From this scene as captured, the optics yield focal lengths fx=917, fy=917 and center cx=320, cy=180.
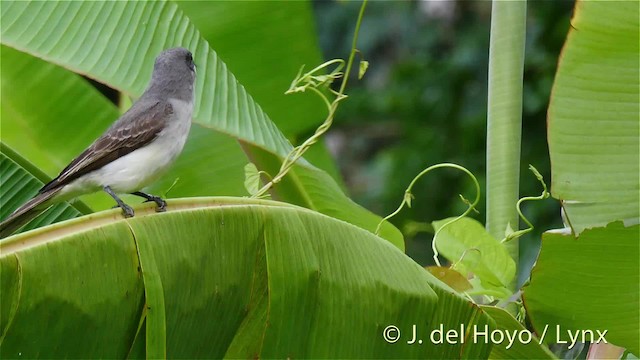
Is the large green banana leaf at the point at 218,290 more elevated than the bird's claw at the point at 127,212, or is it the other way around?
the bird's claw at the point at 127,212

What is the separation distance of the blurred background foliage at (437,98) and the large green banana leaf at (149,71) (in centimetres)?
301

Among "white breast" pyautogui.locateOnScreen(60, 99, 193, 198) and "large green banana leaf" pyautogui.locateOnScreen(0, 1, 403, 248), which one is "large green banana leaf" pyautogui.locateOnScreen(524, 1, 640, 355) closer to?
"large green banana leaf" pyautogui.locateOnScreen(0, 1, 403, 248)

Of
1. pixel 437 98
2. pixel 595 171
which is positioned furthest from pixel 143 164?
pixel 437 98

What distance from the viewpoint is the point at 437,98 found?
6793mm

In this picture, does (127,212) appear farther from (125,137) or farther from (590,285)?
(590,285)

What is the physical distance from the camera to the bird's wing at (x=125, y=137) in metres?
2.31

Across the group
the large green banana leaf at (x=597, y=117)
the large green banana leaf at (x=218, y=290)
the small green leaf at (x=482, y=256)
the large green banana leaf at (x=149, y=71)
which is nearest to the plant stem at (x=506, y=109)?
the small green leaf at (x=482, y=256)

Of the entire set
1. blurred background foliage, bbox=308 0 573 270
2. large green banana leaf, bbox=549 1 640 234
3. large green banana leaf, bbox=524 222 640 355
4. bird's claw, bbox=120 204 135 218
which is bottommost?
blurred background foliage, bbox=308 0 573 270

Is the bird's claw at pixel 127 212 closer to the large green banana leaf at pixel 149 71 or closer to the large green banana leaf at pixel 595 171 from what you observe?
the large green banana leaf at pixel 149 71

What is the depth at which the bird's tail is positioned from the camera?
218 centimetres

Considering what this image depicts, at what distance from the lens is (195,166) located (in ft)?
9.53

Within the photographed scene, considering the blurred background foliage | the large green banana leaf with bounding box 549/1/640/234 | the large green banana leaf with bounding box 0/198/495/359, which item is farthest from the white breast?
the blurred background foliage

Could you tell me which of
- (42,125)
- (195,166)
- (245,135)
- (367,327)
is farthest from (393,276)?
(42,125)

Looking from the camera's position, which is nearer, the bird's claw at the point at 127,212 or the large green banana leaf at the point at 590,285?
the bird's claw at the point at 127,212
